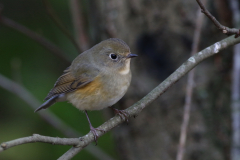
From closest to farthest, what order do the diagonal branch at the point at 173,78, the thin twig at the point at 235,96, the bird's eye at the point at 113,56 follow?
1. the diagonal branch at the point at 173,78
2. the thin twig at the point at 235,96
3. the bird's eye at the point at 113,56

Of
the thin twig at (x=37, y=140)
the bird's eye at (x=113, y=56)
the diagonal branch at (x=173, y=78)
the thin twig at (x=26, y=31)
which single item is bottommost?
the thin twig at (x=37, y=140)

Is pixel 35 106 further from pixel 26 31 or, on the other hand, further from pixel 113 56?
pixel 113 56

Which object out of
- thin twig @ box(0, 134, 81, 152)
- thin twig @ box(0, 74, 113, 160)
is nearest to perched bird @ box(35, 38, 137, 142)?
thin twig @ box(0, 74, 113, 160)

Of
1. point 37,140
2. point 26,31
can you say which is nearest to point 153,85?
point 26,31

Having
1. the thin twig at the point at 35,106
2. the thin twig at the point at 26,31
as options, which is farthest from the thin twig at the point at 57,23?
the thin twig at the point at 35,106

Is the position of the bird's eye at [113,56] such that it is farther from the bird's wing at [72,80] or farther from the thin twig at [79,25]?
the thin twig at [79,25]

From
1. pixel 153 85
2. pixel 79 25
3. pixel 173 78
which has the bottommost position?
pixel 173 78

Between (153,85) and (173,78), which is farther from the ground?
(153,85)
